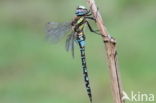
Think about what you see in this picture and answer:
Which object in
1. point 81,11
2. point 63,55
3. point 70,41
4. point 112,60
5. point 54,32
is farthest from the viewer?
point 63,55

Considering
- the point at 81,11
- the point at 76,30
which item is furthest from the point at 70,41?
the point at 81,11

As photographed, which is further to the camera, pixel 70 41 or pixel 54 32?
pixel 54 32

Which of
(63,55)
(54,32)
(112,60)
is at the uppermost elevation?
(54,32)

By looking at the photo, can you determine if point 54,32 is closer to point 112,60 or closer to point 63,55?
point 112,60

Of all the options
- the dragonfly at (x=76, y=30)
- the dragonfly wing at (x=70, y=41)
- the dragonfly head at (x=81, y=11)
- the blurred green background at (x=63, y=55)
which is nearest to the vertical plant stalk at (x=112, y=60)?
the dragonfly at (x=76, y=30)

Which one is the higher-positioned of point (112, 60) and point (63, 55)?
point (112, 60)

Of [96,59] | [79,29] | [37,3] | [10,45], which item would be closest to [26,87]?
[96,59]

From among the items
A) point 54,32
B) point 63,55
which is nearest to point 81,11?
point 54,32

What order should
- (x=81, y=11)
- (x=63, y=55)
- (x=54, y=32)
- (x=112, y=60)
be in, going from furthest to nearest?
(x=63, y=55) → (x=54, y=32) → (x=81, y=11) → (x=112, y=60)

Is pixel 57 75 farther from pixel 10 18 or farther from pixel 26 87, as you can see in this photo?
pixel 10 18
